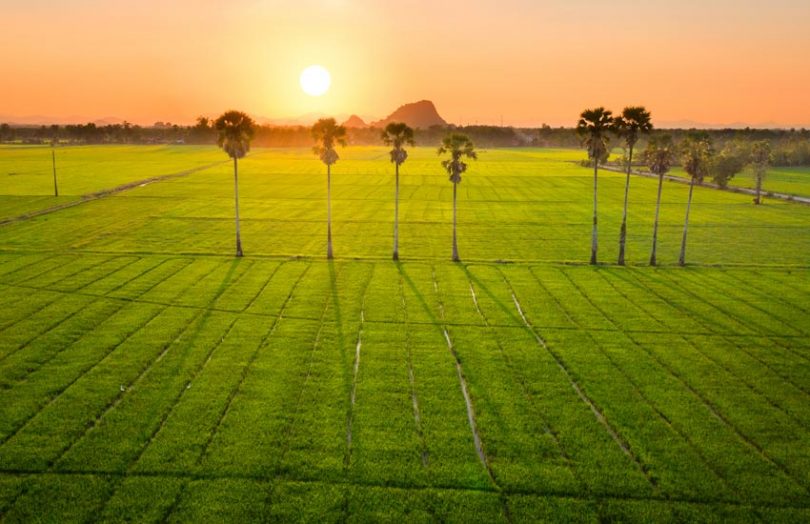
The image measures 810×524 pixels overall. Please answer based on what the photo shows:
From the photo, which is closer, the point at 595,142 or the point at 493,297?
the point at 493,297

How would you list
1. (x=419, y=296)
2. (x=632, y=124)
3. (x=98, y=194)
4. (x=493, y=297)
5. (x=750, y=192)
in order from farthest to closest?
(x=750, y=192)
(x=98, y=194)
(x=632, y=124)
(x=419, y=296)
(x=493, y=297)

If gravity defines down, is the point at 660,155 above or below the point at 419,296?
above

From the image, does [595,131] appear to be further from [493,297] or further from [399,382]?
[399,382]

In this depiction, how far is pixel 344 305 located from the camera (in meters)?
43.2

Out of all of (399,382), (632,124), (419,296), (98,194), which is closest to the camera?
(399,382)

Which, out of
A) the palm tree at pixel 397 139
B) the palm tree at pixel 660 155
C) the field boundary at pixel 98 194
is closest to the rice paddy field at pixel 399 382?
the palm tree at pixel 397 139

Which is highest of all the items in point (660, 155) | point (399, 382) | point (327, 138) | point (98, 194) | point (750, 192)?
point (327, 138)

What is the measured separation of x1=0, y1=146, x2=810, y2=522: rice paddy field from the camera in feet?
70.7

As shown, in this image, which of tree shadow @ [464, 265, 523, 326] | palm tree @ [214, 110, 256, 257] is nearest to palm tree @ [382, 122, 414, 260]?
tree shadow @ [464, 265, 523, 326]

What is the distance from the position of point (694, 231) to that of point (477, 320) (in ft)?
167

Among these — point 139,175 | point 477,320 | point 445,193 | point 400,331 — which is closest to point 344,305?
point 400,331

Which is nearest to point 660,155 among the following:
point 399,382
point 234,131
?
point 399,382

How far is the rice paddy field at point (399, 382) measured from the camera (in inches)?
849

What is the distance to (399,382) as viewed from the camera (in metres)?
30.6
